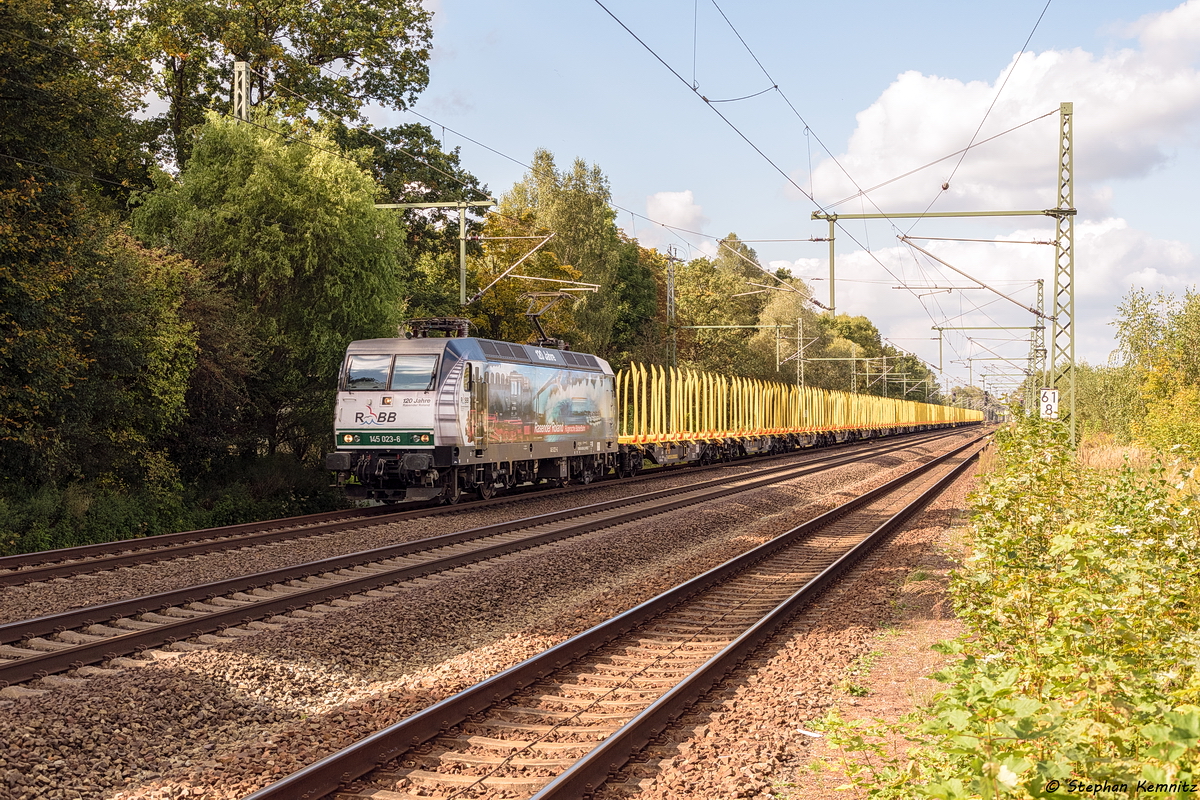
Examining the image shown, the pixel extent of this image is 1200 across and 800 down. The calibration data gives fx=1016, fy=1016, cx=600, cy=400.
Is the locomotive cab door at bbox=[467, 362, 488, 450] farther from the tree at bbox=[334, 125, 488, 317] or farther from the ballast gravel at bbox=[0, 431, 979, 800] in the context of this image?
the tree at bbox=[334, 125, 488, 317]

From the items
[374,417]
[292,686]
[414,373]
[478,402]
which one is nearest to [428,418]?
[414,373]

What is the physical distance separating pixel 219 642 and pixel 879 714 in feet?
19.1

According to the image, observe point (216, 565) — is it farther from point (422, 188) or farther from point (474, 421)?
point (422, 188)

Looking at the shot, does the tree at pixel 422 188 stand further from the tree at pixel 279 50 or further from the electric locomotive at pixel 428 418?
the electric locomotive at pixel 428 418

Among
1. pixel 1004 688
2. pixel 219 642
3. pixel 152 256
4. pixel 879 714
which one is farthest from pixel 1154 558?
pixel 152 256

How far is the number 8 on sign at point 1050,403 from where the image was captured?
2611 cm

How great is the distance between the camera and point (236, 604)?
1091 cm

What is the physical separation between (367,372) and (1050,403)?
1752 cm

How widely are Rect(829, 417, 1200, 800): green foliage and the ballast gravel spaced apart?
2270 millimetres

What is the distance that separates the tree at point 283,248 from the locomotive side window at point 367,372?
291 cm

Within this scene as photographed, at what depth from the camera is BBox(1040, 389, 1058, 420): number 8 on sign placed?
26109mm

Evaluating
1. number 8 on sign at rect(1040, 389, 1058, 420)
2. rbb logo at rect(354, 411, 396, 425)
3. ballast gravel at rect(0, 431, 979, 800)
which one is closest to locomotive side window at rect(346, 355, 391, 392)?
rbb logo at rect(354, 411, 396, 425)

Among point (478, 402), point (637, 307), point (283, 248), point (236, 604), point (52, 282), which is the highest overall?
point (637, 307)

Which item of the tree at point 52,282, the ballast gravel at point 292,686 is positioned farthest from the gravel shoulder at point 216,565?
the tree at point 52,282
